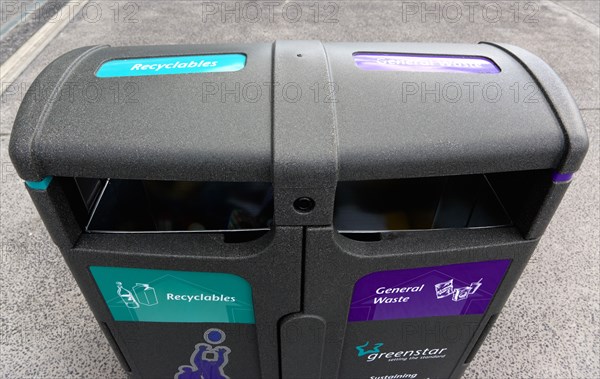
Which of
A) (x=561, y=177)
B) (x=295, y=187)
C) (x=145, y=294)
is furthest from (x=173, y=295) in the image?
(x=561, y=177)

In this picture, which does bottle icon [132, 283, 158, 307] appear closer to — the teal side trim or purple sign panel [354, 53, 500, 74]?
the teal side trim

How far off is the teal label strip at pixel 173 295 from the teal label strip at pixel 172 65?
43cm

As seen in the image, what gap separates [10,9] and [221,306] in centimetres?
447

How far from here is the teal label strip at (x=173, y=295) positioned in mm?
1017

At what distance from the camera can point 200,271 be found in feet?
3.27

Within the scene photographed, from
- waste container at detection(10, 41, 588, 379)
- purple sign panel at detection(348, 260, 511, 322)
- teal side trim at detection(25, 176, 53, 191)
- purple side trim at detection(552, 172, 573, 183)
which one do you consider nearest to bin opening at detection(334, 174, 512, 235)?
waste container at detection(10, 41, 588, 379)

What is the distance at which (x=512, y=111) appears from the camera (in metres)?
0.94

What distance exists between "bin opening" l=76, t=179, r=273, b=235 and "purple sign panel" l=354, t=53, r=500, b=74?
1.45 ft

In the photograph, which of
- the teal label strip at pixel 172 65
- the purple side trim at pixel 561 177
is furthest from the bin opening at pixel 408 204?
the teal label strip at pixel 172 65

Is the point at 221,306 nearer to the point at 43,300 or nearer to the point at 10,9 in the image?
the point at 43,300

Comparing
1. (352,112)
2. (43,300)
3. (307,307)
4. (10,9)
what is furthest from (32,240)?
(10,9)

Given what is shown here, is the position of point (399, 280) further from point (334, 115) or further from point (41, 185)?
point (41, 185)

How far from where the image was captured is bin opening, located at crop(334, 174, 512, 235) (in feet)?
4.14

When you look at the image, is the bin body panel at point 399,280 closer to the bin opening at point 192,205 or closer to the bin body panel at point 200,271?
the bin body panel at point 200,271
